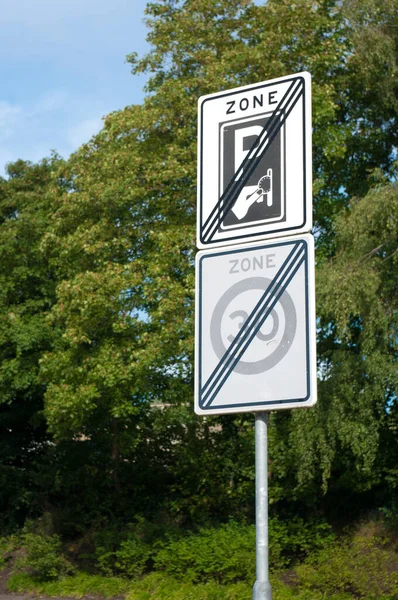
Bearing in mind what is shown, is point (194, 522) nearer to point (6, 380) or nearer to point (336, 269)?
point (6, 380)

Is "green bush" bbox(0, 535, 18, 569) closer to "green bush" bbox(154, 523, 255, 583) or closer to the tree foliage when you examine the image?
the tree foliage

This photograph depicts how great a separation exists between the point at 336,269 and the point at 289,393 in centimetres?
1281

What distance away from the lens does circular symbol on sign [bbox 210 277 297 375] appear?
3.15 metres

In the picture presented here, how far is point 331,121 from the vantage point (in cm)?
2023

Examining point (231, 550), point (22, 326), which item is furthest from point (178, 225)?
point (231, 550)

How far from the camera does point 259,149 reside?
3.41 meters

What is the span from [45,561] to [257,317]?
613 inches

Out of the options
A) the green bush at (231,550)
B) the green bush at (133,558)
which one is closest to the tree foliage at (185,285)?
the green bush at (231,550)

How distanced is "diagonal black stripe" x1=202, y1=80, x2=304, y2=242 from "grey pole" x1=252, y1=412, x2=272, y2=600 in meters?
0.87

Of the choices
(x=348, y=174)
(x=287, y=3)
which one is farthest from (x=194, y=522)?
(x=287, y=3)

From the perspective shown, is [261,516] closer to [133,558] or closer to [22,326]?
[133,558]

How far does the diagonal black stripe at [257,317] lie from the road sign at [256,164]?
12 cm

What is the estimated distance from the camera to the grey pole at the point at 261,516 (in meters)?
3.01

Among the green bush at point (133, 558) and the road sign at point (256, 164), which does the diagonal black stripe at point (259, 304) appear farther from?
the green bush at point (133, 558)
